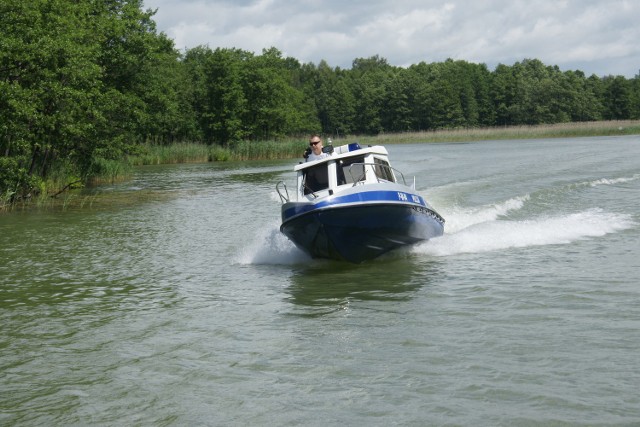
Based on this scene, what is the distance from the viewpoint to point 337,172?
15297mm

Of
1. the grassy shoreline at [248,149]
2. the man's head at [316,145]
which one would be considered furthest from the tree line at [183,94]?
the man's head at [316,145]

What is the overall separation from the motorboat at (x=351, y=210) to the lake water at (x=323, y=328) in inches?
19.2

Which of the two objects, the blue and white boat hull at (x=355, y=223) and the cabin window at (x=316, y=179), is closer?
the blue and white boat hull at (x=355, y=223)

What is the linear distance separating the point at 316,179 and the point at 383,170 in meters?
1.73

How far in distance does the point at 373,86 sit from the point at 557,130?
7461 cm

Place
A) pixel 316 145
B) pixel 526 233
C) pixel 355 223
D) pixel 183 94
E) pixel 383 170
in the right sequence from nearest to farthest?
pixel 355 223, pixel 316 145, pixel 383 170, pixel 526 233, pixel 183 94

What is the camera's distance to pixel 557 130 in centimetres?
8044

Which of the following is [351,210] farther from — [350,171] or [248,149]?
[248,149]

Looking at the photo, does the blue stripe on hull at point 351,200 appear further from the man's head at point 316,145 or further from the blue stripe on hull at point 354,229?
the man's head at point 316,145

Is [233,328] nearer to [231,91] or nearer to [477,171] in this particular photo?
[477,171]

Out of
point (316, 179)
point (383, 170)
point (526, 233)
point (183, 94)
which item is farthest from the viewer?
point (183, 94)

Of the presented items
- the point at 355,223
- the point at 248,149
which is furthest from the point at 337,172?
the point at 248,149

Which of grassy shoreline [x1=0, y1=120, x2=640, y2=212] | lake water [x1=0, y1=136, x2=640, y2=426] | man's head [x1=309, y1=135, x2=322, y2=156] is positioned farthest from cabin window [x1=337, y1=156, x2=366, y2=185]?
grassy shoreline [x1=0, y1=120, x2=640, y2=212]

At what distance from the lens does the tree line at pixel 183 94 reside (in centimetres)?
2770
